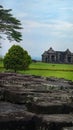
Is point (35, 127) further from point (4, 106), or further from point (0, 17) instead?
point (0, 17)

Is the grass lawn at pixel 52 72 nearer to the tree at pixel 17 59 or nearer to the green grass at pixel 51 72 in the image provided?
the green grass at pixel 51 72

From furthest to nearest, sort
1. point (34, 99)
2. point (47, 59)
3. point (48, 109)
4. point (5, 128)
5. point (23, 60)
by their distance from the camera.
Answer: point (47, 59), point (23, 60), point (34, 99), point (48, 109), point (5, 128)

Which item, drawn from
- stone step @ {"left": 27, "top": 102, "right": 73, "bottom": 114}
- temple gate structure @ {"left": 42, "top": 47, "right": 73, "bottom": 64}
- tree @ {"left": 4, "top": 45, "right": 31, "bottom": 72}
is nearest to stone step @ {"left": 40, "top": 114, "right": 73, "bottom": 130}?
stone step @ {"left": 27, "top": 102, "right": 73, "bottom": 114}

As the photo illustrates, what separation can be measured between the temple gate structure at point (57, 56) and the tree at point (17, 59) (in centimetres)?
4100

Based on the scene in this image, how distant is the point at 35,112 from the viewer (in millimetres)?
5691

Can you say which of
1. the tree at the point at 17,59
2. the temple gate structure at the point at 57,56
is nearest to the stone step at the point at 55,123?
the tree at the point at 17,59

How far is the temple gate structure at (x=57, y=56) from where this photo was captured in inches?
3388

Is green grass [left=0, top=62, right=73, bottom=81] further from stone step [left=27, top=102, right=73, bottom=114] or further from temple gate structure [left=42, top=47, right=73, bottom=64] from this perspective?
stone step [left=27, top=102, right=73, bottom=114]

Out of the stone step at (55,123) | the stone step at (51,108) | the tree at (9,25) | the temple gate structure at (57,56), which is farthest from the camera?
the temple gate structure at (57,56)

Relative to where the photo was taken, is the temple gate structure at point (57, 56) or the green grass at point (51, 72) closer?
the green grass at point (51, 72)

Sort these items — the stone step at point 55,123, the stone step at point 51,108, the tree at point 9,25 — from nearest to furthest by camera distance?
1. the stone step at point 55,123
2. the stone step at point 51,108
3. the tree at point 9,25

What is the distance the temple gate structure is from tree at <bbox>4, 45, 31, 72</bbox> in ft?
135

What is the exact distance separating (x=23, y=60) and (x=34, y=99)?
37.2 metres

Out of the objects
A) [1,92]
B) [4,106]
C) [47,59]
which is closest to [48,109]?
[4,106]
